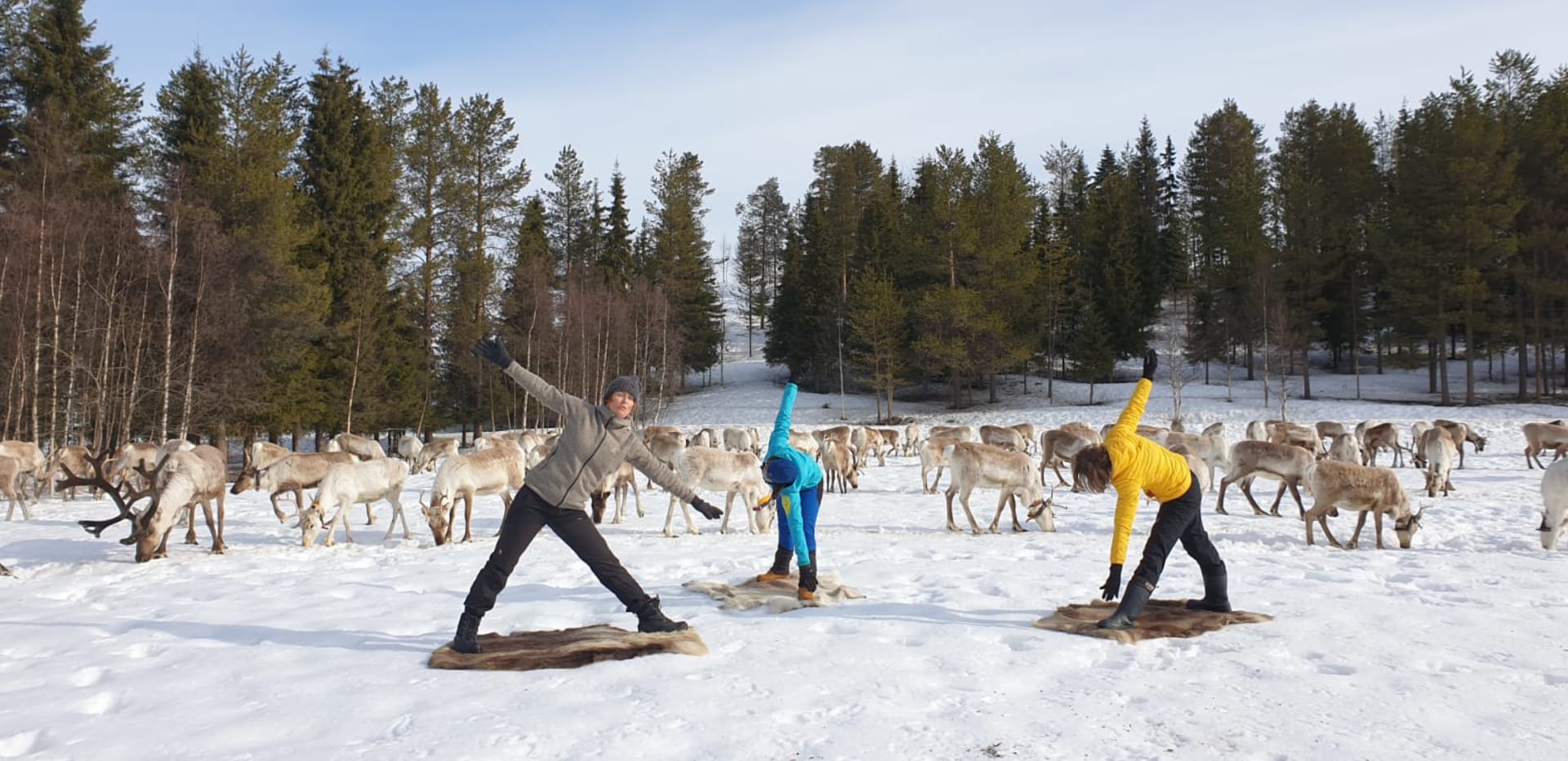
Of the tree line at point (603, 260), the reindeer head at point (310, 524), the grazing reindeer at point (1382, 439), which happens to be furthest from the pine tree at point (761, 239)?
the reindeer head at point (310, 524)

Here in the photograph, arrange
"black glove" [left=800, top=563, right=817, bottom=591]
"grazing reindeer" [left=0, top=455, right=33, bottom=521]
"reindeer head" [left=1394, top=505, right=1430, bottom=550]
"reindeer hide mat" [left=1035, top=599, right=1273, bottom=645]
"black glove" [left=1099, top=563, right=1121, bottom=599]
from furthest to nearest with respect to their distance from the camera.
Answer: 1. "grazing reindeer" [left=0, top=455, right=33, bottom=521]
2. "reindeer head" [left=1394, top=505, right=1430, bottom=550]
3. "black glove" [left=800, top=563, right=817, bottom=591]
4. "black glove" [left=1099, top=563, right=1121, bottom=599]
5. "reindeer hide mat" [left=1035, top=599, right=1273, bottom=645]

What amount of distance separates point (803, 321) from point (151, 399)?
35187 mm

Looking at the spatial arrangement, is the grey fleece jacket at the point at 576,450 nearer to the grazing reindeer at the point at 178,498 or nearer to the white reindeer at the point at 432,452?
the grazing reindeer at the point at 178,498

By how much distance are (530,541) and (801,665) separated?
1978 millimetres

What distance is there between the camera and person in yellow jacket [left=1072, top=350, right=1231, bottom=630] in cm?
635

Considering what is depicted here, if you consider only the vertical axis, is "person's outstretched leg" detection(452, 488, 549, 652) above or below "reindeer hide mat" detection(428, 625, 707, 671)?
above

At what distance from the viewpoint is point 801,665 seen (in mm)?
5637

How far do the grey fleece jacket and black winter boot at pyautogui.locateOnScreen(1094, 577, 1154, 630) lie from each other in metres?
3.40

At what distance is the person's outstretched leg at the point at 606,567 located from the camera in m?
5.97

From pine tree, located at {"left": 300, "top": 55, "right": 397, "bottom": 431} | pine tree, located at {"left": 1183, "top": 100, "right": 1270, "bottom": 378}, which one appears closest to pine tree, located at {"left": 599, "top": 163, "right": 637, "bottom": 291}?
pine tree, located at {"left": 300, "top": 55, "right": 397, "bottom": 431}

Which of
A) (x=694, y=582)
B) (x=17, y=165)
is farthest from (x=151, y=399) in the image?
(x=694, y=582)

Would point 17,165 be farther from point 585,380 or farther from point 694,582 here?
point 694,582

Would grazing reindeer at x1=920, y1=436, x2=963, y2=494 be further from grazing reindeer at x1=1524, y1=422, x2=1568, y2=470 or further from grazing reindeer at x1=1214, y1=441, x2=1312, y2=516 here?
grazing reindeer at x1=1524, y1=422, x2=1568, y2=470

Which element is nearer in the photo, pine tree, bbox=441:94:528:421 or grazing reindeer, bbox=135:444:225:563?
grazing reindeer, bbox=135:444:225:563
